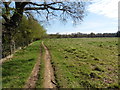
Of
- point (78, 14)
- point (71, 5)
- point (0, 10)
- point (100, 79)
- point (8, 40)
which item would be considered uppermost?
point (71, 5)

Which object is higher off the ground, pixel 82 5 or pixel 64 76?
pixel 82 5

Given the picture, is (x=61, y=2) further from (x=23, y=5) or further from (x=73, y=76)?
(x=73, y=76)

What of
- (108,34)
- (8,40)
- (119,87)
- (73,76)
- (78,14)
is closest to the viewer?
(119,87)

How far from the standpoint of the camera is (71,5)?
51.5 feet

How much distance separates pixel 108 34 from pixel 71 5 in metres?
81.3

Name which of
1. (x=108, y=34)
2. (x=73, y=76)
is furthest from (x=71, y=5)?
(x=108, y=34)

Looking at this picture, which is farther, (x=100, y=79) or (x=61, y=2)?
(x=61, y=2)

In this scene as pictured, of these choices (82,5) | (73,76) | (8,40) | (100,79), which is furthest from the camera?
(82,5)

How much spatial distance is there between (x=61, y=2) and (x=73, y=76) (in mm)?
11556

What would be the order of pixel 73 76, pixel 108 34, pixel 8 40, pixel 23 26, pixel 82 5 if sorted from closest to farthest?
1. pixel 73 76
2. pixel 8 40
3. pixel 82 5
4. pixel 23 26
5. pixel 108 34

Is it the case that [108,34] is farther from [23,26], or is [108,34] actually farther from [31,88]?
[31,88]

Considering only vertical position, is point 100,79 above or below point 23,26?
below

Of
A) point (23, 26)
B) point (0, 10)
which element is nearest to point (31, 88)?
point (0, 10)

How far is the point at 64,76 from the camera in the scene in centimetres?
670
